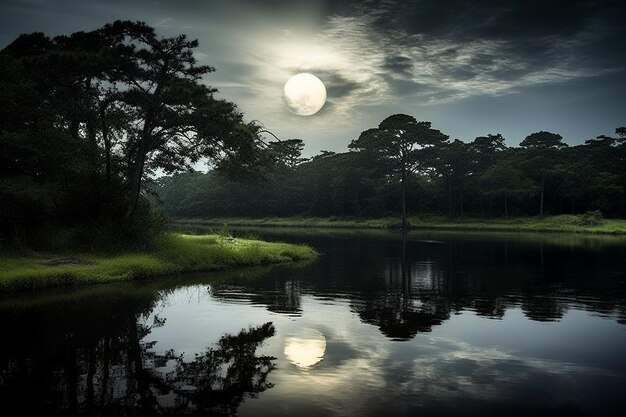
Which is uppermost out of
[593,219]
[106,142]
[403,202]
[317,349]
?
[106,142]

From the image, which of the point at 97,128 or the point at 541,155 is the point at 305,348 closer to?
the point at 97,128

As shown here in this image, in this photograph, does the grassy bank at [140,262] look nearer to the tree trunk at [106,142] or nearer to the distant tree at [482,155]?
the tree trunk at [106,142]

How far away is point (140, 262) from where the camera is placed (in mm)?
30156

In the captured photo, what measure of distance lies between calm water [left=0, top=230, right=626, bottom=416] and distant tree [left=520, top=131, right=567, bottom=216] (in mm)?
78154

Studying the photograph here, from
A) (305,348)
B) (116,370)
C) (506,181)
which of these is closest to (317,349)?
(305,348)

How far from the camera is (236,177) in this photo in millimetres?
39656

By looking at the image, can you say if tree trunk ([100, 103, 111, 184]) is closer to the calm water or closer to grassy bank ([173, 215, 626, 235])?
the calm water

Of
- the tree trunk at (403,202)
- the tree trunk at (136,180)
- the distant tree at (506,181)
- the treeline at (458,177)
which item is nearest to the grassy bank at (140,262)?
the tree trunk at (136,180)

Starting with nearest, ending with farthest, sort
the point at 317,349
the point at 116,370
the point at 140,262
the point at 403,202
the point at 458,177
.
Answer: the point at 116,370
the point at 317,349
the point at 140,262
the point at 403,202
the point at 458,177

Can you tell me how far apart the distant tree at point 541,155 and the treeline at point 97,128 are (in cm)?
8162

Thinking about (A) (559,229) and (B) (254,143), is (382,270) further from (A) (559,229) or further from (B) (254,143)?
(A) (559,229)

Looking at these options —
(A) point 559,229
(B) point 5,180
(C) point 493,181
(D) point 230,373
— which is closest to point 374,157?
(C) point 493,181

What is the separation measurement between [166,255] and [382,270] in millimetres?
15151

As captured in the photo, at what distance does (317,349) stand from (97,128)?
28076 mm
